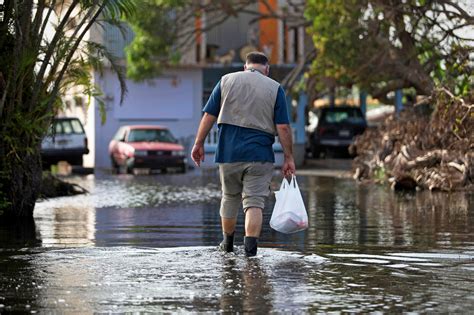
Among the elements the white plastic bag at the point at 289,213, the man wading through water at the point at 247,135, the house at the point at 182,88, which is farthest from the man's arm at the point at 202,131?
the house at the point at 182,88

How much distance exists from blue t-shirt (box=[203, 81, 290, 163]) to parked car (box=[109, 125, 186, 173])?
27.2 m

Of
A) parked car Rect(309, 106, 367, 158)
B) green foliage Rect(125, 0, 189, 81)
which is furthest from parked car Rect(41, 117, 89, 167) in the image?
parked car Rect(309, 106, 367, 158)

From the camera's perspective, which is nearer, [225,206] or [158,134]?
[225,206]

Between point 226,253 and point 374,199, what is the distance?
35.9ft

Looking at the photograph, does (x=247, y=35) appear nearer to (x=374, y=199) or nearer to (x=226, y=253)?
(x=374, y=199)

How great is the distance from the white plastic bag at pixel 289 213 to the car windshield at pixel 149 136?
28841 mm

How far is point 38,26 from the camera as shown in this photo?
17.2 m

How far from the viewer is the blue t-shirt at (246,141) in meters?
12.4

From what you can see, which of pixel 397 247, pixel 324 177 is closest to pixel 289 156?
pixel 397 247

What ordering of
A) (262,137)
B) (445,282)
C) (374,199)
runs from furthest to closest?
(374,199), (262,137), (445,282)

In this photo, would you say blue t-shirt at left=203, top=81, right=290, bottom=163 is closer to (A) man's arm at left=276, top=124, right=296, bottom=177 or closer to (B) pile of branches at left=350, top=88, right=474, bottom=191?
(A) man's arm at left=276, top=124, right=296, bottom=177

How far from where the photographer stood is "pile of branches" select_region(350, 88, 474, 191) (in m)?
24.6

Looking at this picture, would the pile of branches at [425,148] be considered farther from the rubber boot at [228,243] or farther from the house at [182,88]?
the house at [182,88]

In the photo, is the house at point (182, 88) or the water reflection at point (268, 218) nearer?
the water reflection at point (268, 218)
